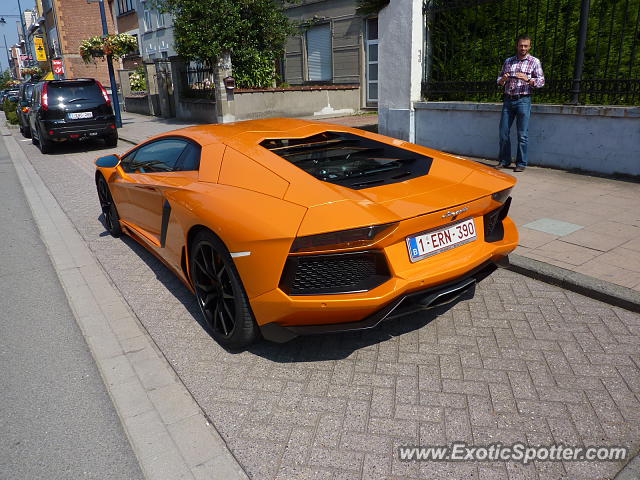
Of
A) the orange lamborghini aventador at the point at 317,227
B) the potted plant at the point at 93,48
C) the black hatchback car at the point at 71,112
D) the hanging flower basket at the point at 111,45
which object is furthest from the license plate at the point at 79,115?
the orange lamborghini aventador at the point at 317,227

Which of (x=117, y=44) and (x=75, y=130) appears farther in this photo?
(x=117, y=44)

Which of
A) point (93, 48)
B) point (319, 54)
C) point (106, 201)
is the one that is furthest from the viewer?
point (319, 54)

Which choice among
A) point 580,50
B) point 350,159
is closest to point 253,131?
point 350,159

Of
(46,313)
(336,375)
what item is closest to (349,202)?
(336,375)

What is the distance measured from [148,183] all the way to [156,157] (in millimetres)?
317

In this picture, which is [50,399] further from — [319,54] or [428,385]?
[319,54]

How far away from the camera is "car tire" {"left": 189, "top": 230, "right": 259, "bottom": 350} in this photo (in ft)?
9.82

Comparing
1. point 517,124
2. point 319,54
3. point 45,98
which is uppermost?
point 319,54

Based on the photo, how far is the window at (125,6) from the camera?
3434cm

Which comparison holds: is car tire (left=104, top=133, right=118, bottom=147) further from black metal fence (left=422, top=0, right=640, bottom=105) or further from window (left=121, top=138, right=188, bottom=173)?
window (left=121, top=138, right=188, bottom=173)

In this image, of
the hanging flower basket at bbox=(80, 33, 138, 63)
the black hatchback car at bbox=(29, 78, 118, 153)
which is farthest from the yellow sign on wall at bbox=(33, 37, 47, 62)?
the black hatchback car at bbox=(29, 78, 118, 153)

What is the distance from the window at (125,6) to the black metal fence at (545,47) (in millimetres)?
31370

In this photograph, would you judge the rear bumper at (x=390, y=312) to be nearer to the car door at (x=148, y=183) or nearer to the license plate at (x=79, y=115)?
the car door at (x=148, y=183)

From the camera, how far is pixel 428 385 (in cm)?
283
